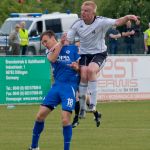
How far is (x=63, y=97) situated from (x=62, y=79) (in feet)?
1.04

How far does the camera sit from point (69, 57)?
15555 mm

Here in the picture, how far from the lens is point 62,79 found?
15461mm

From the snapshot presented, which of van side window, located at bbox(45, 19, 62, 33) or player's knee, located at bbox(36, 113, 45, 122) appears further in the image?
van side window, located at bbox(45, 19, 62, 33)

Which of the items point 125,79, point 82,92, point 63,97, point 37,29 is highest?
point 37,29

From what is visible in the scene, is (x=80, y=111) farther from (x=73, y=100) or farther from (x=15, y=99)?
(x=15, y=99)

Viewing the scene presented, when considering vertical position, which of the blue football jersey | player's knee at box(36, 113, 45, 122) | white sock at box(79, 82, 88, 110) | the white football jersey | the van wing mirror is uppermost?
the white football jersey

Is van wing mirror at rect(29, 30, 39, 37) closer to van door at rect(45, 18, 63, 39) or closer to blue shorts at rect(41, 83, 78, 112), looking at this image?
van door at rect(45, 18, 63, 39)

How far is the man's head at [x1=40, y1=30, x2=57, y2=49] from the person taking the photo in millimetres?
15297

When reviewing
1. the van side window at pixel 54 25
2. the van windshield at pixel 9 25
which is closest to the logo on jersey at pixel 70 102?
the van windshield at pixel 9 25

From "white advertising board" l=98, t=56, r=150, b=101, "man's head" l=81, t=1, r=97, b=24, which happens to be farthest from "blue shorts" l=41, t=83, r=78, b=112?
"white advertising board" l=98, t=56, r=150, b=101

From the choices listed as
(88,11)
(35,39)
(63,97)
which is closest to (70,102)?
(63,97)

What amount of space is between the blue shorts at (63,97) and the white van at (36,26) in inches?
852

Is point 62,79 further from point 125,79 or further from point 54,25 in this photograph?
point 54,25

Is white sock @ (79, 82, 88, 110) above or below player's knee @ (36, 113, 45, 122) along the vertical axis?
above
